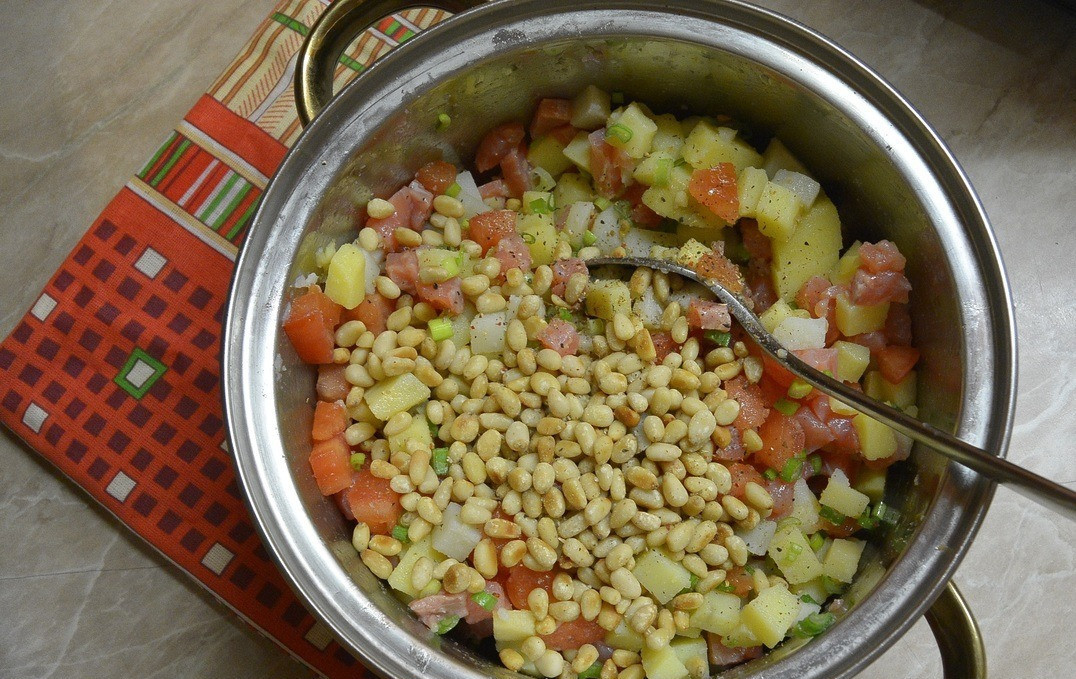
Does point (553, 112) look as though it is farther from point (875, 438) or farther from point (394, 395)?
point (875, 438)

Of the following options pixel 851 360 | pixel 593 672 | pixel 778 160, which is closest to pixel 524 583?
pixel 593 672

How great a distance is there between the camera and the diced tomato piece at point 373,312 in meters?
1.57

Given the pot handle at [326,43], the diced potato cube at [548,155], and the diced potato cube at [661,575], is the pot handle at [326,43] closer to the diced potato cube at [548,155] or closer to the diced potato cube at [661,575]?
the diced potato cube at [548,155]

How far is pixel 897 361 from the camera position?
1.52 metres

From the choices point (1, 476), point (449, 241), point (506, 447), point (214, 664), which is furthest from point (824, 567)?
point (1, 476)

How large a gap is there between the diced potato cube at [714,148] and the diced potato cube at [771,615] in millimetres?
830

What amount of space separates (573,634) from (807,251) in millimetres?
866

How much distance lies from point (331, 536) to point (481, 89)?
0.90 meters

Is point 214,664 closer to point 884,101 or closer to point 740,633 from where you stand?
point 740,633

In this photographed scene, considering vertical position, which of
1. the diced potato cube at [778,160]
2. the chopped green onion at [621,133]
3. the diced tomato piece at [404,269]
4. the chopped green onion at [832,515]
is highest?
the diced potato cube at [778,160]

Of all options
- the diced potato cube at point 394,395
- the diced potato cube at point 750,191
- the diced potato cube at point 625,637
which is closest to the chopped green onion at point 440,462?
the diced potato cube at point 394,395

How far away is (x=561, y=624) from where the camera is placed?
1462mm

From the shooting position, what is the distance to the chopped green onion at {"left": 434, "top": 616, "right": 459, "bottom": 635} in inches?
57.5

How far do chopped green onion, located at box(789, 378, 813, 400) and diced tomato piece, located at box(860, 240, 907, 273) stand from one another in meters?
0.25
